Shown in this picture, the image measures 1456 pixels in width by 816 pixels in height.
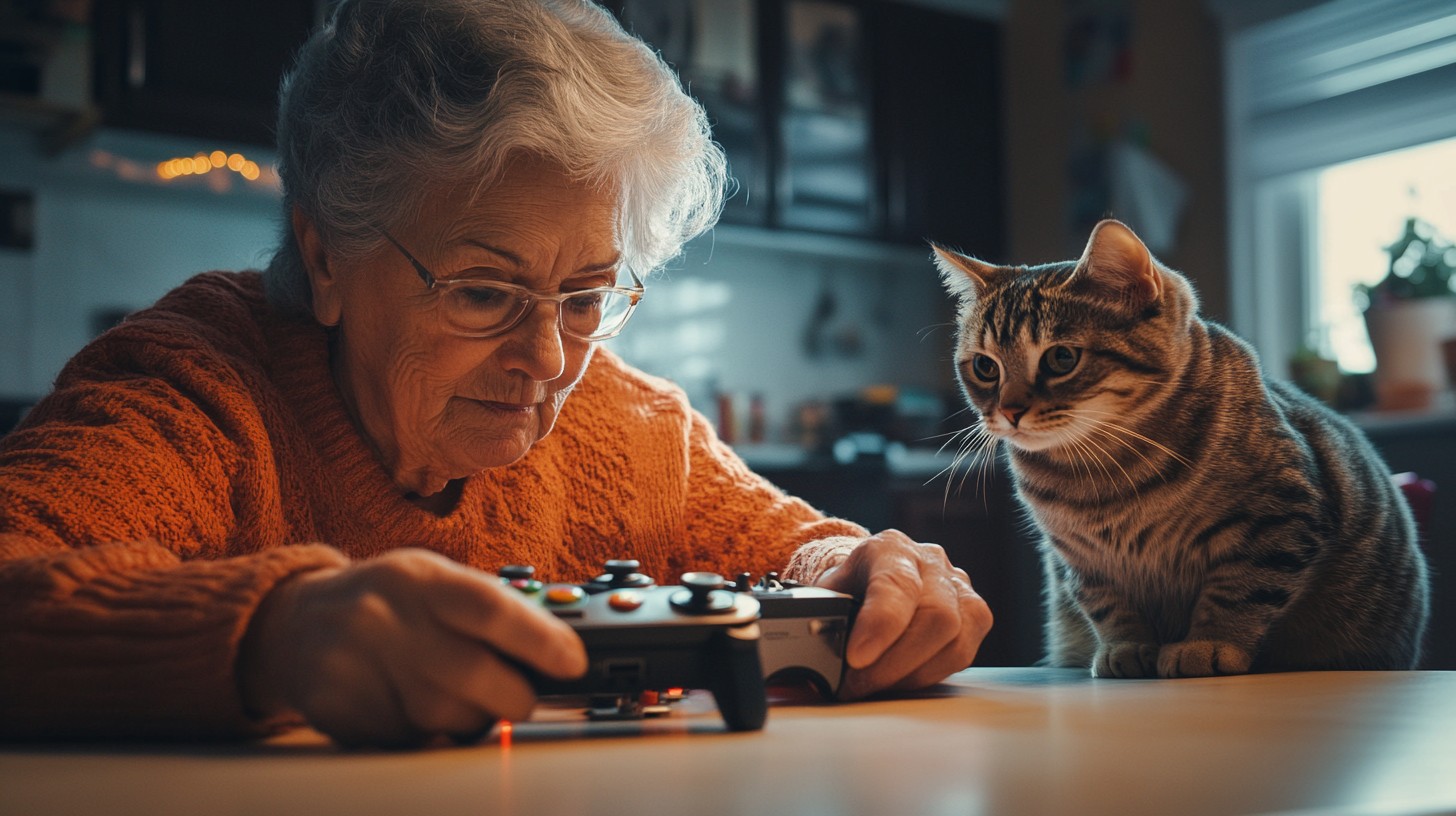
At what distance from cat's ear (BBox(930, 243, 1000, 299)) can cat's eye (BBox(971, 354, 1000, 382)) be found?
0.24 feet

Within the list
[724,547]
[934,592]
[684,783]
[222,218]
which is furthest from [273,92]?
[684,783]

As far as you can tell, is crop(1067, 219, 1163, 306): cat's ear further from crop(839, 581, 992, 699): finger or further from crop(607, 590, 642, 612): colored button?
crop(607, 590, 642, 612): colored button

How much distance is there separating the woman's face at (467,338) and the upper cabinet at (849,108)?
7.86 feet

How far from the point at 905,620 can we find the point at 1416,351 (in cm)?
263

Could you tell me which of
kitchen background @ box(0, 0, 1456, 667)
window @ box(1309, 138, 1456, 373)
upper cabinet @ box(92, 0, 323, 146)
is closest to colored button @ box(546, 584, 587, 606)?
kitchen background @ box(0, 0, 1456, 667)

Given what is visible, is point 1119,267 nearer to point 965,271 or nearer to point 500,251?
point 965,271

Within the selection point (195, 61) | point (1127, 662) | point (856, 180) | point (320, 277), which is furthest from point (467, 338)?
point (856, 180)

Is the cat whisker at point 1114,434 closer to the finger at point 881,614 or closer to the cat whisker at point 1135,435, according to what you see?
the cat whisker at point 1135,435

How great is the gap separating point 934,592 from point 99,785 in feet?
1.59

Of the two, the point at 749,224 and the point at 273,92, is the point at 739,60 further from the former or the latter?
the point at 273,92

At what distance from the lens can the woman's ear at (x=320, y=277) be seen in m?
1.03

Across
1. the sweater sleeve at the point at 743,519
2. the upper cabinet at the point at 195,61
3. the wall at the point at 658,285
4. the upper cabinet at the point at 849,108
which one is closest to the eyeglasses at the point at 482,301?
the sweater sleeve at the point at 743,519

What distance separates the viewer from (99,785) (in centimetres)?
45

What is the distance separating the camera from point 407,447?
1033mm
